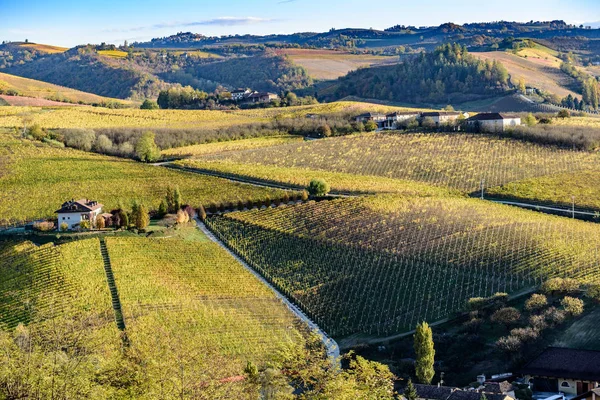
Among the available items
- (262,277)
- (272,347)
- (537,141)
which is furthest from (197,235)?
(537,141)

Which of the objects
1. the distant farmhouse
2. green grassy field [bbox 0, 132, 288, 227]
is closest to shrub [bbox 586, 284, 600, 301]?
green grassy field [bbox 0, 132, 288, 227]

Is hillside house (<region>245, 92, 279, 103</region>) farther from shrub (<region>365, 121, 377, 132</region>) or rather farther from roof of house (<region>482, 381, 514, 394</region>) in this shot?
roof of house (<region>482, 381, 514, 394</region>)

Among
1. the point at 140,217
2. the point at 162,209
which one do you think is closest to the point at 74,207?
the point at 140,217

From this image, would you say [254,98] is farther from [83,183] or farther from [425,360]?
[425,360]

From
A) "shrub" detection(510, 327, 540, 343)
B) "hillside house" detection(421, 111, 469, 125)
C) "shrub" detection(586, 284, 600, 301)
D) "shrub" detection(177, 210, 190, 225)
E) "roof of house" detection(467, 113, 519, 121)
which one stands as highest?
"roof of house" detection(467, 113, 519, 121)

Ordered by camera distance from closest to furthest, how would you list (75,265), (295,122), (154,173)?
1. (75,265)
2. (154,173)
3. (295,122)

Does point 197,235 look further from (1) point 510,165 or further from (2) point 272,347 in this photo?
(1) point 510,165

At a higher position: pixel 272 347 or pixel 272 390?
pixel 272 390
